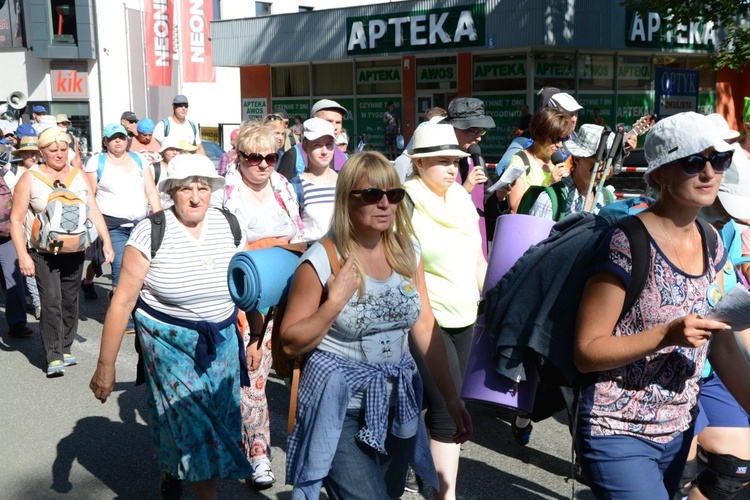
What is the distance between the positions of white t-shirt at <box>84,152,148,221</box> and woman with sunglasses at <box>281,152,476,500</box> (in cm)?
579

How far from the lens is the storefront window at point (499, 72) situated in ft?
85.0

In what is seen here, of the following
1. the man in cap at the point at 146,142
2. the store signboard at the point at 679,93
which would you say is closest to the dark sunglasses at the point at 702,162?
the man in cap at the point at 146,142

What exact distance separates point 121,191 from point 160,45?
83.5 feet

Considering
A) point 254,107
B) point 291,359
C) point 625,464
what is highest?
point 254,107

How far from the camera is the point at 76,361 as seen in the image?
7426 millimetres

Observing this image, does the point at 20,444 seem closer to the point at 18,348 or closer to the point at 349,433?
the point at 18,348

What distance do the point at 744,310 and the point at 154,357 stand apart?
271 centimetres

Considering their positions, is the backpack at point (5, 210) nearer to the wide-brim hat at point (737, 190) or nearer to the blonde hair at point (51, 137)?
the blonde hair at point (51, 137)

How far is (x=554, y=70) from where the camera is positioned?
26141 mm

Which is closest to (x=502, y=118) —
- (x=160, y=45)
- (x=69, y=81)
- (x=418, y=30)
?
(x=418, y=30)

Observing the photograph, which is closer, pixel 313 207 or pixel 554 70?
pixel 313 207

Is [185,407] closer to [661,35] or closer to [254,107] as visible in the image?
[661,35]

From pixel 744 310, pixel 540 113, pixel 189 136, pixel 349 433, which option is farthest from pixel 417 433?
pixel 189 136

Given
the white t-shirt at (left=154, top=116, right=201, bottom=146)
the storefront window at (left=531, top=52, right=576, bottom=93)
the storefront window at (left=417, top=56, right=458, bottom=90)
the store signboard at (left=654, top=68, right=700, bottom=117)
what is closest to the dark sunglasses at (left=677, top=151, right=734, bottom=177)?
the white t-shirt at (left=154, top=116, right=201, bottom=146)
